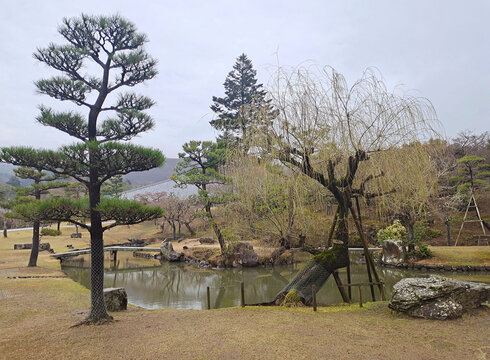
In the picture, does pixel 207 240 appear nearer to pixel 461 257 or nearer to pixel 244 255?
pixel 244 255

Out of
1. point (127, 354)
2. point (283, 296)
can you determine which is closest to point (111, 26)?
point (127, 354)

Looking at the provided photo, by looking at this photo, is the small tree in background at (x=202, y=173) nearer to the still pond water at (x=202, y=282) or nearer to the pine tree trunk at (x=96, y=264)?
the still pond water at (x=202, y=282)

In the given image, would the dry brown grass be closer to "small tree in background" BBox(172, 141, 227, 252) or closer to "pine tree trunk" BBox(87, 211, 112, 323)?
"small tree in background" BBox(172, 141, 227, 252)

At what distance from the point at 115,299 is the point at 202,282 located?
5573 millimetres

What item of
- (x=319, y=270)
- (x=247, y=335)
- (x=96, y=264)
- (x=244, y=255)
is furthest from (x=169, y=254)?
(x=247, y=335)

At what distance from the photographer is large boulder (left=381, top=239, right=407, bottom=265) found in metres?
12.4

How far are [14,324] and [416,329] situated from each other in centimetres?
624

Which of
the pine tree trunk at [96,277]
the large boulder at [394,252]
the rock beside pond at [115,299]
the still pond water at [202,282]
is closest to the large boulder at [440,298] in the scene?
the still pond water at [202,282]

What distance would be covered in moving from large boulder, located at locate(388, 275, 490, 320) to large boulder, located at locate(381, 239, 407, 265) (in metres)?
8.05

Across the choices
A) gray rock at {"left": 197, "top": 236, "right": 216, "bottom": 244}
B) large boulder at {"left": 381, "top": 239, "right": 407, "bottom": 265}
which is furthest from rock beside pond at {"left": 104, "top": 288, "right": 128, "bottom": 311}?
gray rock at {"left": 197, "top": 236, "right": 216, "bottom": 244}

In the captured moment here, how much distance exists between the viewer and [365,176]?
5844mm

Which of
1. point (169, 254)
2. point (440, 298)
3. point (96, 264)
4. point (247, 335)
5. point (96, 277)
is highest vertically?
point (96, 264)

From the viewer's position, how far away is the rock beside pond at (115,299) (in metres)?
6.11

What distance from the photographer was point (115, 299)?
6211 mm
